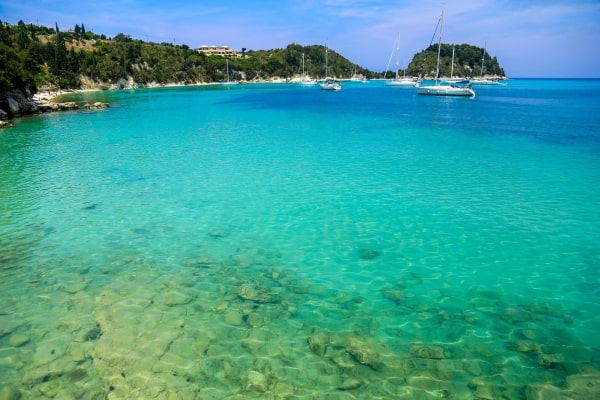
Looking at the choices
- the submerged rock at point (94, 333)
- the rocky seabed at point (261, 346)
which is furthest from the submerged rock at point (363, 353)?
the submerged rock at point (94, 333)

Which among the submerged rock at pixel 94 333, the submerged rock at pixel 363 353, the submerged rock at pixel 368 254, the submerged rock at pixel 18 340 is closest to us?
the submerged rock at pixel 363 353

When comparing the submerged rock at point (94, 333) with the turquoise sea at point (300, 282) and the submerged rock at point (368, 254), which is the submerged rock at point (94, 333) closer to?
the turquoise sea at point (300, 282)

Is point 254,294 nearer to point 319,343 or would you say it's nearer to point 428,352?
point 319,343

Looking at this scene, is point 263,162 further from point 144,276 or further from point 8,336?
point 8,336

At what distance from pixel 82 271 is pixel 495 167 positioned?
25858 millimetres

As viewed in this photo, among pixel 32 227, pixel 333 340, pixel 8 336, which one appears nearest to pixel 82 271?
pixel 8 336

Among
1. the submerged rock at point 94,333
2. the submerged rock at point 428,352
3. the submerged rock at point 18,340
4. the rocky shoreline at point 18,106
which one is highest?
the rocky shoreline at point 18,106

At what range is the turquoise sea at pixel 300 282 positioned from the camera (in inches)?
302

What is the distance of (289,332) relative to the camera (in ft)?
29.6

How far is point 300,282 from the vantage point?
37.2 ft

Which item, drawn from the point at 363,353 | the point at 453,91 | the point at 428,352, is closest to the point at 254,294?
the point at 363,353

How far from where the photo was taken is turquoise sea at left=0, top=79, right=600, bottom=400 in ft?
25.1

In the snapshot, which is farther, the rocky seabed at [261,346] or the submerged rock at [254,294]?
the submerged rock at [254,294]

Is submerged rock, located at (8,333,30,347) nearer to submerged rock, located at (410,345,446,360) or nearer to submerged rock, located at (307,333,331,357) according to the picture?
submerged rock, located at (307,333,331,357)
